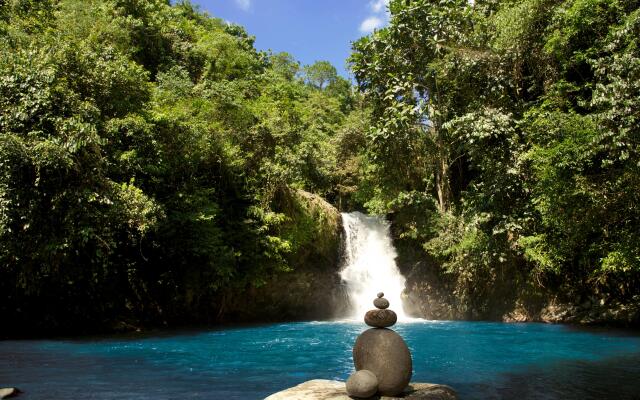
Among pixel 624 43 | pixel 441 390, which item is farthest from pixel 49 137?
pixel 624 43

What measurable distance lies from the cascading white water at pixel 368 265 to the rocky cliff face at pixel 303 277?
0.53 meters

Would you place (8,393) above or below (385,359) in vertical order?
below

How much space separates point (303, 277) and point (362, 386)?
1398 centimetres

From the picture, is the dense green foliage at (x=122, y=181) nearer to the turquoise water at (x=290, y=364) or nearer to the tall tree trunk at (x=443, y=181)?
the turquoise water at (x=290, y=364)

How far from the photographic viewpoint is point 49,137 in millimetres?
10867

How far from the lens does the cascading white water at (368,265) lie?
20062mm

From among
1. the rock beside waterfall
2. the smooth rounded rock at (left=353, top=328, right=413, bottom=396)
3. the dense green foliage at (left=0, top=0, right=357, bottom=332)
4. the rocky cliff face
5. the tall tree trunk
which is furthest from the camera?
the tall tree trunk

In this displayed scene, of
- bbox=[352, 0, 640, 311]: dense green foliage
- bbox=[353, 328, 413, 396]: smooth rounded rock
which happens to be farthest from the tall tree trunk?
bbox=[353, 328, 413, 396]: smooth rounded rock

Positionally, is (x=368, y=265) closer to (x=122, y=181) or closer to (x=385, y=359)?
(x=122, y=181)

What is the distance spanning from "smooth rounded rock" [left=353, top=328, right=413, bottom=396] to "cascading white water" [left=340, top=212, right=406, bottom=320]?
13976mm

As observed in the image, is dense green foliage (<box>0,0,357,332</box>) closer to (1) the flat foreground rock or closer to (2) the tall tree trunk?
(2) the tall tree trunk

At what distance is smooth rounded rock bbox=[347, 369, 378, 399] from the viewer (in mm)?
5348

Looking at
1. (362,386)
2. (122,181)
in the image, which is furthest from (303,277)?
(362,386)

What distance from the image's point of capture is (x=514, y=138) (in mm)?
15734
